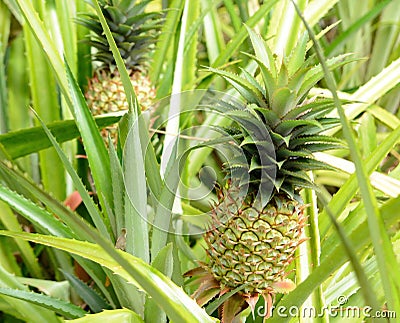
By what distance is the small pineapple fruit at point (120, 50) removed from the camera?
953mm

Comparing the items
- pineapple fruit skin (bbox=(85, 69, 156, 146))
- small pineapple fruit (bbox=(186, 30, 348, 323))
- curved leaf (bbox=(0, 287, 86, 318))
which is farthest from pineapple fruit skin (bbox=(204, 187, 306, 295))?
pineapple fruit skin (bbox=(85, 69, 156, 146))

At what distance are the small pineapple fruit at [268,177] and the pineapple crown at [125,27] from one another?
14.9 inches

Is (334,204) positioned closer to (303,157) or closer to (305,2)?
(303,157)

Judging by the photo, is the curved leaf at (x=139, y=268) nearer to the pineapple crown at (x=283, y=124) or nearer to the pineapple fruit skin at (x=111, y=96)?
the pineapple crown at (x=283, y=124)

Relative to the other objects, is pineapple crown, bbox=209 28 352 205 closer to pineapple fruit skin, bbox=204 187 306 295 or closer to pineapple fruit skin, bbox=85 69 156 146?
pineapple fruit skin, bbox=204 187 306 295

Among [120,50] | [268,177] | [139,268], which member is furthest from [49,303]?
[120,50]

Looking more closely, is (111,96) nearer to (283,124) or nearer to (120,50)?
(120,50)

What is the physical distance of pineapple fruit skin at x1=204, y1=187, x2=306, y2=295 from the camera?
63cm

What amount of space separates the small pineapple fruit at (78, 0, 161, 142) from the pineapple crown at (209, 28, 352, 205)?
0.38 meters

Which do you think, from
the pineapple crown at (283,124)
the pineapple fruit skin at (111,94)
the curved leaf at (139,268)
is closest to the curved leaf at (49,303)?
the curved leaf at (139,268)

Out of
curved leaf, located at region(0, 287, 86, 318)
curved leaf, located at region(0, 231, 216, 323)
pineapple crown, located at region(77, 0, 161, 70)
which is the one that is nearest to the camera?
curved leaf, located at region(0, 231, 216, 323)

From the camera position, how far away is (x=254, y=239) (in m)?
0.63

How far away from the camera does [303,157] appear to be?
0.63 meters

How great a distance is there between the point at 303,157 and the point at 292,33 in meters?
0.38
